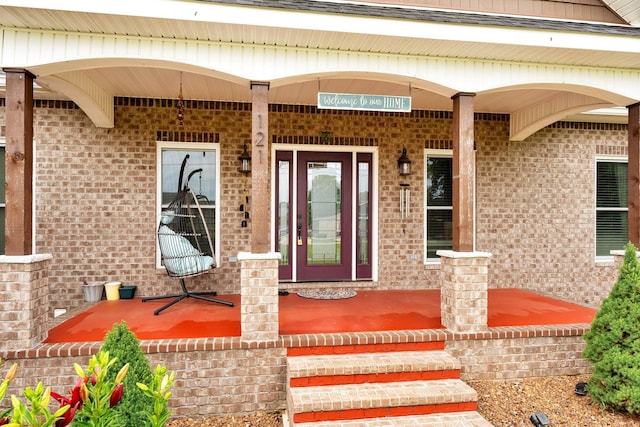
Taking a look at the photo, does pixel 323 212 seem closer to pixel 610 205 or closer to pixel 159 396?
pixel 159 396

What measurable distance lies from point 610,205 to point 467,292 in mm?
4400

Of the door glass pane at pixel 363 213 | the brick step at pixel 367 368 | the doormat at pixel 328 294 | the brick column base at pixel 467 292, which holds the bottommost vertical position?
the brick step at pixel 367 368

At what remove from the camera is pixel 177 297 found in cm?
474

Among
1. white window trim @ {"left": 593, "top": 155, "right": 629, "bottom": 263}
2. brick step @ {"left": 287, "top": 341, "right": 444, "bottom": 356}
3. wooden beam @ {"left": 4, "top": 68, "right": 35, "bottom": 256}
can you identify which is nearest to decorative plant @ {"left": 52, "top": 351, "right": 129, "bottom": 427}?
brick step @ {"left": 287, "top": 341, "right": 444, "bottom": 356}

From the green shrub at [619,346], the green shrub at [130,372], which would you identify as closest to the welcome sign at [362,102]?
the green shrub at [619,346]

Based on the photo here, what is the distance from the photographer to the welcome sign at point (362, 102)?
3695mm

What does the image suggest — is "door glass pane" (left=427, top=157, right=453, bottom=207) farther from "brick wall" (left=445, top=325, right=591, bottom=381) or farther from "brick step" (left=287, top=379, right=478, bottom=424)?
"brick step" (left=287, top=379, right=478, bottom=424)

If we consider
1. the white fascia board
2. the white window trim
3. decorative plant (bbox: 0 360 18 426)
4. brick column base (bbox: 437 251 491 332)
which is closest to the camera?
decorative plant (bbox: 0 360 18 426)

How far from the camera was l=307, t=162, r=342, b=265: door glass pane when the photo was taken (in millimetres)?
5635

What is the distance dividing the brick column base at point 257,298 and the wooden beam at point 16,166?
1857 mm

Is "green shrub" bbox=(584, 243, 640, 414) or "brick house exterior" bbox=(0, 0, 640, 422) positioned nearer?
"green shrub" bbox=(584, 243, 640, 414)

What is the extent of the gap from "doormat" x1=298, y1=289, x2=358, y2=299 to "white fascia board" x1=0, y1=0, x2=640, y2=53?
322 centimetres

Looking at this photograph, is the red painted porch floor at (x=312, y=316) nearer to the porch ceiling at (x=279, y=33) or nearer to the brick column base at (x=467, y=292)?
the brick column base at (x=467, y=292)

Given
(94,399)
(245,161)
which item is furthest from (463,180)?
(94,399)
